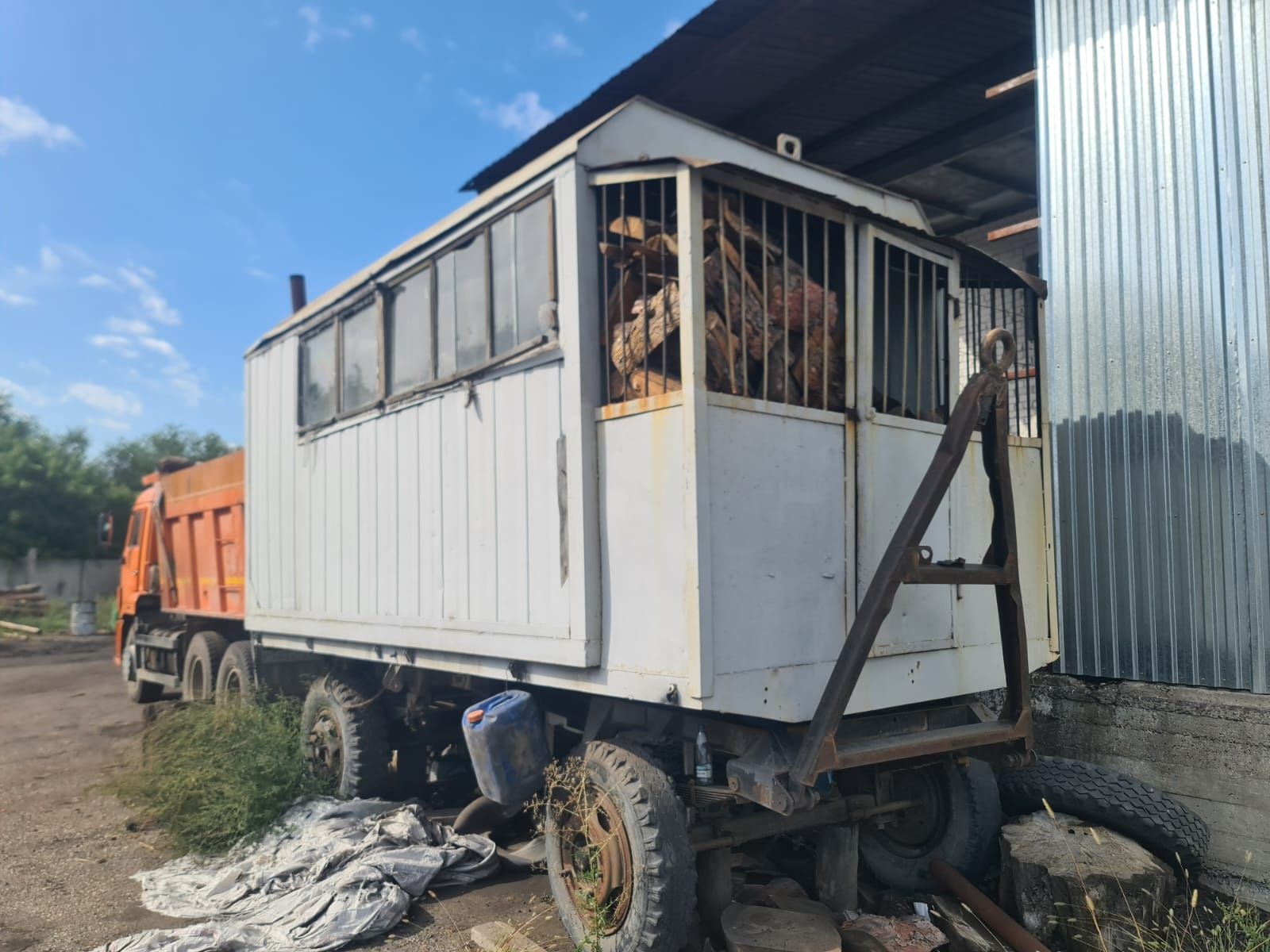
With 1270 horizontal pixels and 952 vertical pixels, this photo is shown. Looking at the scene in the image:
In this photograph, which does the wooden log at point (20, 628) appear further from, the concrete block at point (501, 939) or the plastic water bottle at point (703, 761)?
the plastic water bottle at point (703, 761)

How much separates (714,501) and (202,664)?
7.20 meters

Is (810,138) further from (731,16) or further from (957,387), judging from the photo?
(957,387)

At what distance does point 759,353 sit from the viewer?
3.62 m

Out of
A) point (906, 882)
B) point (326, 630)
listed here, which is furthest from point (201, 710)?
point (906, 882)

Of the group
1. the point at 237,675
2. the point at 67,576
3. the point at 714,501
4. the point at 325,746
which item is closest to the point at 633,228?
the point at 714,501

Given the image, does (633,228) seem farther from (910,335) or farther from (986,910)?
(986,910)

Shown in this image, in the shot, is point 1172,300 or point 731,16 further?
point 731,16

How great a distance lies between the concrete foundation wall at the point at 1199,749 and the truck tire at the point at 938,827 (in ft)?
3.38

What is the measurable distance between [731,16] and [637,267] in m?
4.23

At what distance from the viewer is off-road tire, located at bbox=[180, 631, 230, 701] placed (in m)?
8.57

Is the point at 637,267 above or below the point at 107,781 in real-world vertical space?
above

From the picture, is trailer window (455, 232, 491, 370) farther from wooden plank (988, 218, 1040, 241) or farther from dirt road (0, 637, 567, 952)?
wooden plank (988, 218, 1040, 241)

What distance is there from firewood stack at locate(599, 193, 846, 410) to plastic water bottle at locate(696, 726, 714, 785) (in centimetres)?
133

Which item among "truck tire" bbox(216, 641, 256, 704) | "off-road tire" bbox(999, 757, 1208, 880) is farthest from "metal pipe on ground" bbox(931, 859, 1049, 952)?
"truck tire" bbox(216, 641, 256, 704)
